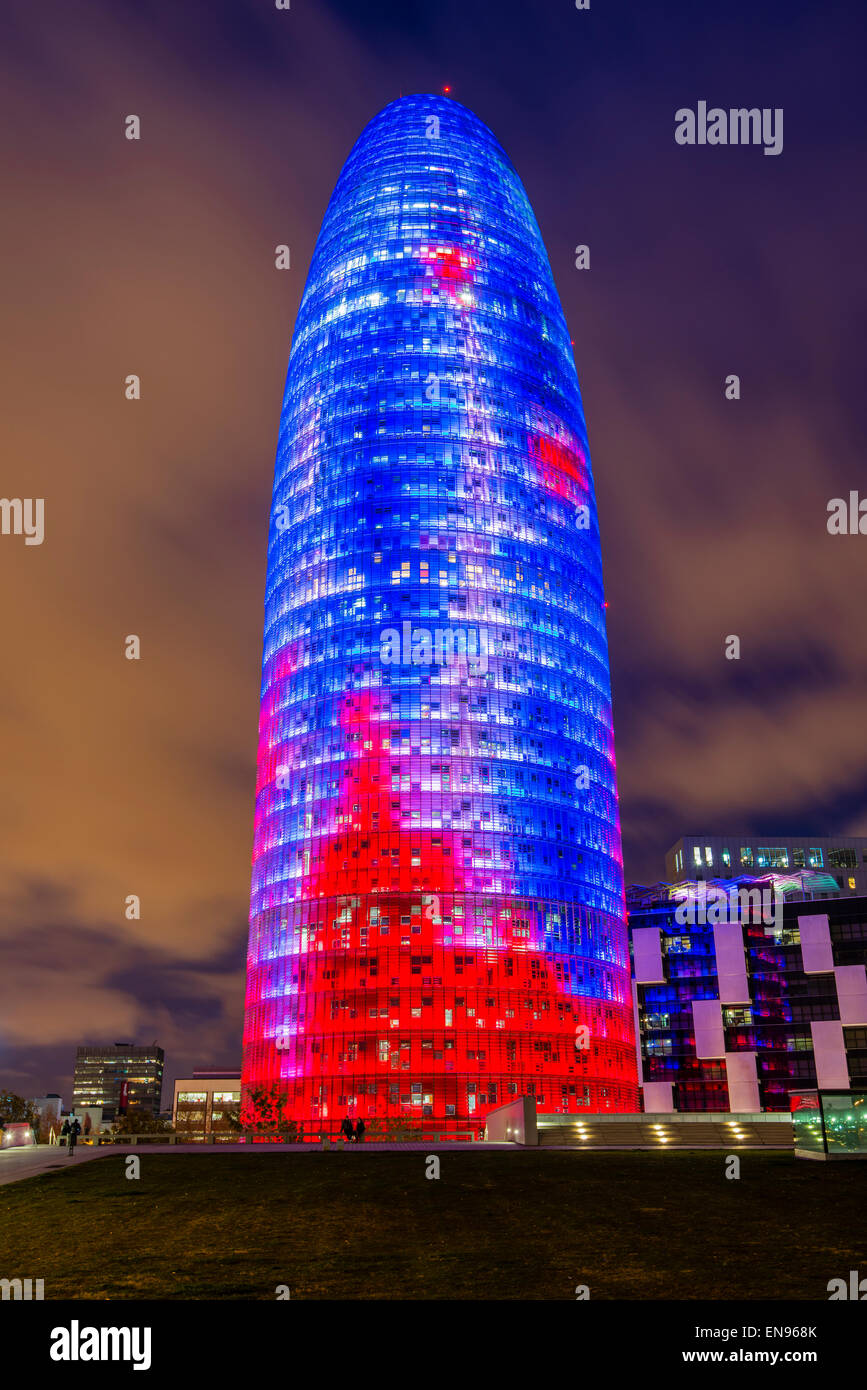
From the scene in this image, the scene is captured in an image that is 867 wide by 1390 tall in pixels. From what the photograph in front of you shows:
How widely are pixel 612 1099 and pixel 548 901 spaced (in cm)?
2699

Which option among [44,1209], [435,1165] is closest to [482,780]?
[435,1165]

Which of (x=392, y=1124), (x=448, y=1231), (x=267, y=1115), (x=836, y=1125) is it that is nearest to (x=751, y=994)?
(x=392, y=1124)

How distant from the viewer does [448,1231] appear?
85.7 ft

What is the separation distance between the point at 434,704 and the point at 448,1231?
12749 cm

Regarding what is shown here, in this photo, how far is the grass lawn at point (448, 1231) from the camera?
20.4 m

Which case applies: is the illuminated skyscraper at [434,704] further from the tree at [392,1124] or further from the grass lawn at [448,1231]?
the grass lawn at [448,1231]

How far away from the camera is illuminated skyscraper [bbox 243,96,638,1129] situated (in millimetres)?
142750

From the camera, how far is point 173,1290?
20.2m

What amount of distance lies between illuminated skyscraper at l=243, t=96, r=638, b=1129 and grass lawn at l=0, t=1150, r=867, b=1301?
337ft

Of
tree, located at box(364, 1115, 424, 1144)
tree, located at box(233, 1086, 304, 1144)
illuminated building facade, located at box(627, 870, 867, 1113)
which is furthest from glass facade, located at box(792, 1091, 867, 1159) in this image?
illuminated building facade, located at box(627, 870, 867, 1113)

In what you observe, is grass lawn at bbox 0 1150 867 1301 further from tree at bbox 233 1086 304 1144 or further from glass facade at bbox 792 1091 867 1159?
tree at bbox 233 1086 304 1144

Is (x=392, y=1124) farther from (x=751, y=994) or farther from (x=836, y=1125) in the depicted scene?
(x=836, y=1125)

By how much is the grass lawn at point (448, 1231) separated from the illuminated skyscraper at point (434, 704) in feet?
337
